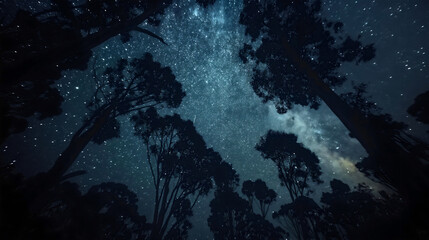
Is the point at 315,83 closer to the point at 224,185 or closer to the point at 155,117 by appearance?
the point at 155,117

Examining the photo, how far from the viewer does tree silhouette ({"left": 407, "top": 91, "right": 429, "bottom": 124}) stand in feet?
28.8

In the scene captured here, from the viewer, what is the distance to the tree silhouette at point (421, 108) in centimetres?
878

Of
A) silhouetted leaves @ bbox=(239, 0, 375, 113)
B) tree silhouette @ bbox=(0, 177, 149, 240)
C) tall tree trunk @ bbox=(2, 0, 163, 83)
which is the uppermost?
silhouetted leaves @ bbox=(239, 0, 375, 113)

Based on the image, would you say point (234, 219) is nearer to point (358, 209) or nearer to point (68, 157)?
point (358, 209)

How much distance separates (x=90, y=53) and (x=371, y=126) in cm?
1851

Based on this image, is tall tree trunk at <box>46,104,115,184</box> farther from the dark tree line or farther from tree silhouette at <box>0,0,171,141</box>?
the dark tree line

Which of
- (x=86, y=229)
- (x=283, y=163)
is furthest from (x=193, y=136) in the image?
(x=86, y=229)

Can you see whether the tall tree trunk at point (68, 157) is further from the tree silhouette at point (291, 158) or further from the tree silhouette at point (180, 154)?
the tree silhouette at point (291, 158)

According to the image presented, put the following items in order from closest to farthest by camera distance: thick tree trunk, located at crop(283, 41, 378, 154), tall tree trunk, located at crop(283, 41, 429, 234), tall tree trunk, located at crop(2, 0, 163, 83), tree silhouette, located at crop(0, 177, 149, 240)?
1. tree silhouette, located at crop(0, 177, 149, 240)
2. tall tree trunk, located at crop(283, 41, 429, 234)
3. tall tree trunk, located at crop(2, 0, 163, 83)
4. thick tree trunk, located at crop(283, 41, 378, 154)

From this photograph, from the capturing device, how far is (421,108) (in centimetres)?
901

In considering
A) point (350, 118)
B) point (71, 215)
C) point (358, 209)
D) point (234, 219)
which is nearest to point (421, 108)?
point (350, 118)

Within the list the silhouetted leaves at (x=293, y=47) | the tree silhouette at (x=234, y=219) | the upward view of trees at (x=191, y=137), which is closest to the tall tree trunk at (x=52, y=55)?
the upward view of trees at (x=191, y=137)

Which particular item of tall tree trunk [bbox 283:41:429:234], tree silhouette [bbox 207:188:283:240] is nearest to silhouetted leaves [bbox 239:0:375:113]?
tall tree trunk [bbox 283:41:429:234]

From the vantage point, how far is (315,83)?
1141 centimetres
